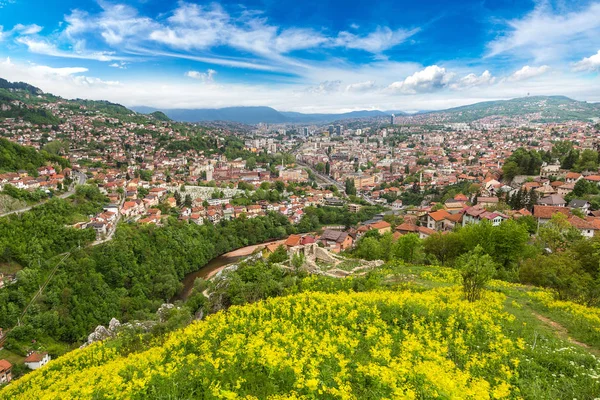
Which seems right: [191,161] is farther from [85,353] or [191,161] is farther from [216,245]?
[85,353]

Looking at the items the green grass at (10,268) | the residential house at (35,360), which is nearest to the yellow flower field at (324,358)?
the residential house at (35,360)

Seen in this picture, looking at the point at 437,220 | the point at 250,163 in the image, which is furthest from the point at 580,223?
the point at 250,163

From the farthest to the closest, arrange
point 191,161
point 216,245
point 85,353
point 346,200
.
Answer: point 191,161, point 346,200, point 216,245, point 85,353

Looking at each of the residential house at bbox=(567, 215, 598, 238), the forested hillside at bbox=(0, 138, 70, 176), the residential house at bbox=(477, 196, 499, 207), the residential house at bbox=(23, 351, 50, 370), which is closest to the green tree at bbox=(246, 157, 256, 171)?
the forested hillside at bbox=(0, 138, 70, 176)

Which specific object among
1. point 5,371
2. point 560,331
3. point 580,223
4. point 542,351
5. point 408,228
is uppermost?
point 542,351

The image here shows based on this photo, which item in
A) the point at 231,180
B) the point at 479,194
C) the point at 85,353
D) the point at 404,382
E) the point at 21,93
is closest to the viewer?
the point at 404,382

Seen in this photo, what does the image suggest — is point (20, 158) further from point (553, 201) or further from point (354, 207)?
point (553, 201)

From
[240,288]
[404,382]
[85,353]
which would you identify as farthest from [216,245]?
[404,382]
